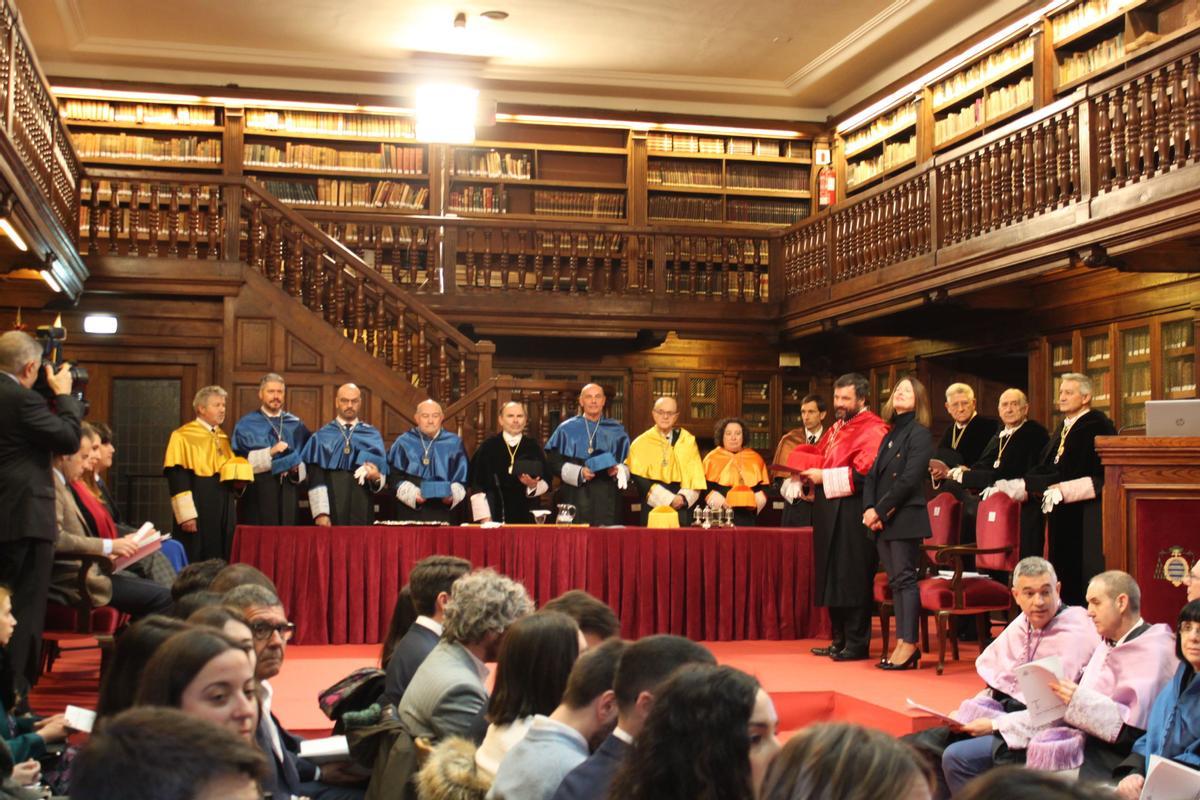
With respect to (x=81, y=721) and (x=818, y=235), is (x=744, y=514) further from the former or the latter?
(x=81, y=721)

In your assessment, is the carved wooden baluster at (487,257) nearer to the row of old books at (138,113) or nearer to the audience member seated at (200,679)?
the row of old books at (138,113)

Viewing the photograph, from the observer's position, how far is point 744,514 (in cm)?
881

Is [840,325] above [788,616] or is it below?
above

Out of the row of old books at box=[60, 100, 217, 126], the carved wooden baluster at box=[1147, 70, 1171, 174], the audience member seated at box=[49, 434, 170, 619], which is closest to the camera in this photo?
the audience member seated at box=[49, 434, 170, 619]

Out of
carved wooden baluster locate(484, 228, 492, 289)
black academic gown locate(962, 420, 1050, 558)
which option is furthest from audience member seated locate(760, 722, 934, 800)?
carved wooden baluster locate(484, 228, 492, 289)

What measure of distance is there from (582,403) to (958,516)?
2604mm

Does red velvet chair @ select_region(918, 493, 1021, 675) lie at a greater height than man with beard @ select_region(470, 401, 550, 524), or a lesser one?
lesser

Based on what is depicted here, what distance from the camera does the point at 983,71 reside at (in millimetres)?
10633

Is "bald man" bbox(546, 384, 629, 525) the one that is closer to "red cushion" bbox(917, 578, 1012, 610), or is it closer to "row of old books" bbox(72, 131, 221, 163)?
"red cushion" bbox(917, 578, 1012, 610)

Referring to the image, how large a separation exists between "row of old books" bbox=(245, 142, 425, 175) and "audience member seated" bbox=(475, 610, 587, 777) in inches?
387

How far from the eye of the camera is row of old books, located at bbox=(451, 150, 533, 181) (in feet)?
40.7

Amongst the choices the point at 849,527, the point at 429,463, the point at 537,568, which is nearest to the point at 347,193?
the point at 429,463

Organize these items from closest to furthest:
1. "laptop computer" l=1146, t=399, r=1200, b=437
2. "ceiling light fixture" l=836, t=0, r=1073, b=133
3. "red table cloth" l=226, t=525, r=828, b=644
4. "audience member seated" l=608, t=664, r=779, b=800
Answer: "audience member seated" l=608, t=664, r=779, b=800
"laptop computer" l=1146, t=399, r=1200, b=437
"red table cloth" l=226, t=525, r=828, b=644
"ceiling light fixture" l=836, t=0, r=1073, b=133

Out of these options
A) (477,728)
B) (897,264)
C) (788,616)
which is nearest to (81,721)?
(477,728)
